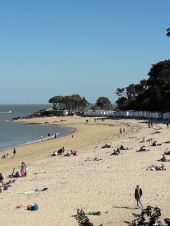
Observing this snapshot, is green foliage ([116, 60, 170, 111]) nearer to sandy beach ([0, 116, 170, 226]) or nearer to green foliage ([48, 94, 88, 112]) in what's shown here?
green foliage ([48, 94, 88, 112])

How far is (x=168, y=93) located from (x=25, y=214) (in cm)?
7500

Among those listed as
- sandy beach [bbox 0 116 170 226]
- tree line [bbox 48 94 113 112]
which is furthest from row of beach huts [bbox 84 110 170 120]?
sandy beach [bbox 0 116 170 226]

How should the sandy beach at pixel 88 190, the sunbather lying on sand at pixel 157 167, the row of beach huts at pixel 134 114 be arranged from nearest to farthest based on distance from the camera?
the sandy beach at pixel 88 190, the sunbather lying on sand at pixel 157 167, the row of beach huts at pixel 134 114

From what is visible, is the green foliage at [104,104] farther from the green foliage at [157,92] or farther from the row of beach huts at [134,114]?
the green foliage at [157,92]

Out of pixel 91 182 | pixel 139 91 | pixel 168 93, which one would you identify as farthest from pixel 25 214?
pixel 139 91

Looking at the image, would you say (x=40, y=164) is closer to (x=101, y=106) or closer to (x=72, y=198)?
(x=72, y=198)

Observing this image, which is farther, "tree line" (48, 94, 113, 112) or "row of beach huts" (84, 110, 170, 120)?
"tree line" (48, 94, 113, 112)

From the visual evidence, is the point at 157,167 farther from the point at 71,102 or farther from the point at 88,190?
the point at 71,102

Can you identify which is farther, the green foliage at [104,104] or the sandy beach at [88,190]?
the green foliage at [104,104]

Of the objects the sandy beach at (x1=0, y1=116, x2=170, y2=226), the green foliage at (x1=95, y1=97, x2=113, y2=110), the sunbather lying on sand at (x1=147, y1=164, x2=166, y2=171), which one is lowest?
the sandy beach at (x1=0, y1=116, x2=170, y2=226)

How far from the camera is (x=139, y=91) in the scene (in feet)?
417

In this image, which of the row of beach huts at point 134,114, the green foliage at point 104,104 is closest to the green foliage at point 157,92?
the row of beach huts at point 134,114

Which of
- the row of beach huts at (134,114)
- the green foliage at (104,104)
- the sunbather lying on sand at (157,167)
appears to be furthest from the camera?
the green foliage at (104,104)

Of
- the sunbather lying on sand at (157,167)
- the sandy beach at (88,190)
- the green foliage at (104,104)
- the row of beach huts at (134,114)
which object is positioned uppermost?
the green foliage at (104,104)
